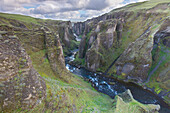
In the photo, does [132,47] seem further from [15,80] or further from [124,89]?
[15,80]

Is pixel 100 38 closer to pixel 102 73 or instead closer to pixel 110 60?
pixel 110 60

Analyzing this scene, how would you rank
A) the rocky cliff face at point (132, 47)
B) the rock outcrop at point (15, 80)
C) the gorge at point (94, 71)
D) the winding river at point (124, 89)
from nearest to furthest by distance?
the rock outcrop at point (15, 80)
the gorge at point (94, 71)
the winding river at point (124, 89)
the rocky cliff face at point (132, 47)

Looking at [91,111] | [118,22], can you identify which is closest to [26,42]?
[91,111]

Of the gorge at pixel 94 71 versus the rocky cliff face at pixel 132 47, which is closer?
the gorge at pixel 94 71

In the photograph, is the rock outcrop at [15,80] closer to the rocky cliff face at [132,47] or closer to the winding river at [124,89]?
the winding river at [124,89]

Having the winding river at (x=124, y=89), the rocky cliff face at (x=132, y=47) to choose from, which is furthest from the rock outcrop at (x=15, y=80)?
the rocky cliff face at (x=132, y=47)

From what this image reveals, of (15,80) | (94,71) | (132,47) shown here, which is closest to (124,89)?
(94,71)

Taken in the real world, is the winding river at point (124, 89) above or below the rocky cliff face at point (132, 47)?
below
